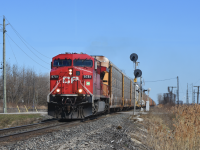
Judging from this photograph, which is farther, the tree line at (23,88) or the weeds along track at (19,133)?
the tree line at (23,88)

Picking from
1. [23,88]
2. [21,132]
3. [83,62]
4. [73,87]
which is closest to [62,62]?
[83,62]

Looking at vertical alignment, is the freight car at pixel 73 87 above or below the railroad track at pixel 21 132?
above

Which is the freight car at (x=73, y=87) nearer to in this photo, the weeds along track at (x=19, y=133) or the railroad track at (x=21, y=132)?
the railroad track at (x=21, y=132)

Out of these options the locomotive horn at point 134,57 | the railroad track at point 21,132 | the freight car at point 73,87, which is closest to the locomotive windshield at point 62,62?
the freight car at point 73,87

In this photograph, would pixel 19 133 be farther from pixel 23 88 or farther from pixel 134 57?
pixel 23 88

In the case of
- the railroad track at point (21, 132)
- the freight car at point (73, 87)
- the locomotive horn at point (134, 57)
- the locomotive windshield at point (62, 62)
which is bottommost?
the railroad track at point (21, 132)

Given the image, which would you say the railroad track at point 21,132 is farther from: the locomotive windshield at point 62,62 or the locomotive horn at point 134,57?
the locomotive horn at point 134,57

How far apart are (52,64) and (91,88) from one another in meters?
2.96

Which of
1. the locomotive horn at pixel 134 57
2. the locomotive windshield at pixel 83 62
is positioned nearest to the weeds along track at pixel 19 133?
the locomotive windshield at pixel 83 62

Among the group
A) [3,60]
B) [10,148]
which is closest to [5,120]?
[3,60]

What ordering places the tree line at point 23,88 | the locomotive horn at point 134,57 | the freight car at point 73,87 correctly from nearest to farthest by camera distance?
the freight car at point 73,87 → the locomotive horn at point 134,57 → the tree line at point 23,88

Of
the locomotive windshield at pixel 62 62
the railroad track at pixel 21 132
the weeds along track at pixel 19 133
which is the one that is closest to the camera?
the railroad track at pixel 21 132

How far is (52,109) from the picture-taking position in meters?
14.4

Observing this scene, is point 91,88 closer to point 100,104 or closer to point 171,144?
point 100,104
